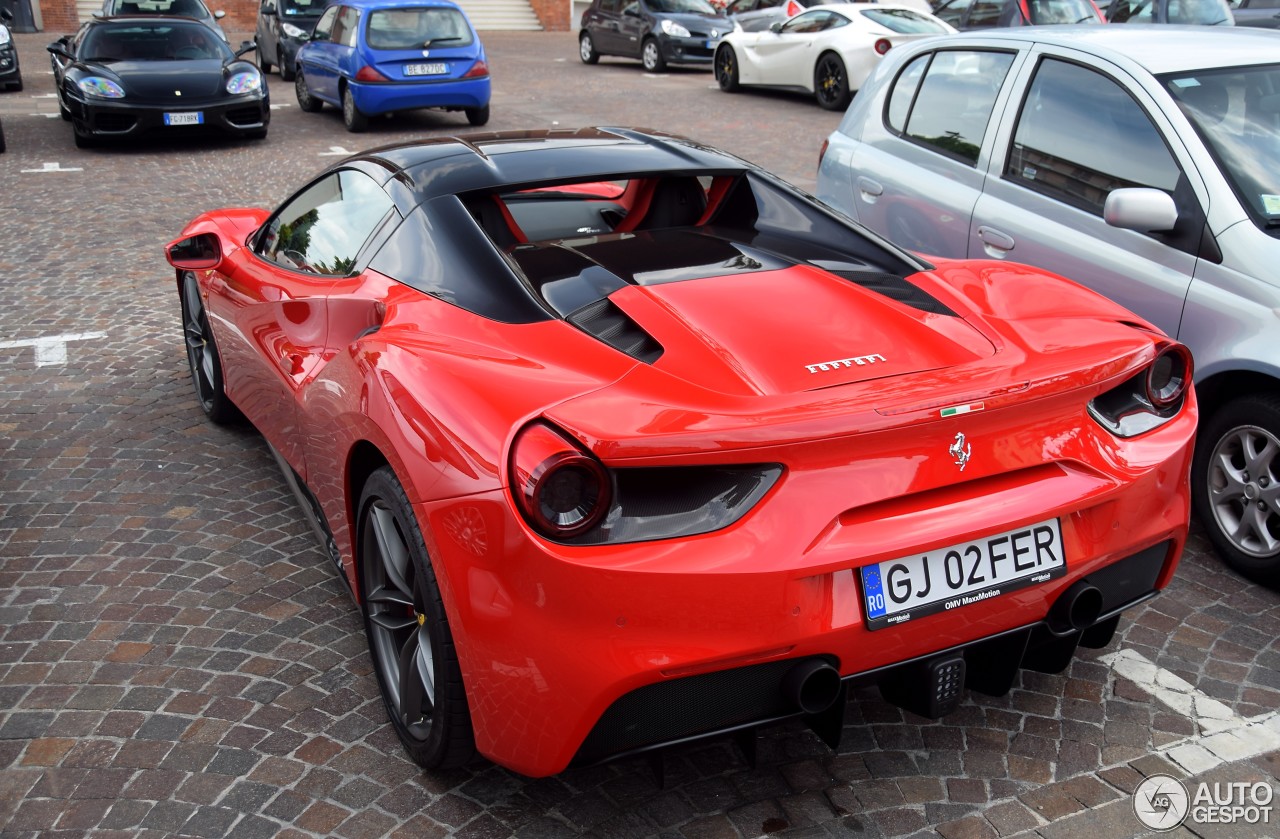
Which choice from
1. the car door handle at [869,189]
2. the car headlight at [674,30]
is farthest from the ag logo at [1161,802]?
the car headlight at [674,30]

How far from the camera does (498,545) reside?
2365 millimetres

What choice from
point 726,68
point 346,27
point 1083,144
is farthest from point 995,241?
point 726,68

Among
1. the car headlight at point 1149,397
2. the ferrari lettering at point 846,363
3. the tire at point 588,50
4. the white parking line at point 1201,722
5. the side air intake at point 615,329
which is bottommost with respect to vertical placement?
the tire at point 588,50

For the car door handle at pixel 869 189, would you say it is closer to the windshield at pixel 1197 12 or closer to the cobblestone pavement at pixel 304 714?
the cobblestone pavement at pixel 304 714

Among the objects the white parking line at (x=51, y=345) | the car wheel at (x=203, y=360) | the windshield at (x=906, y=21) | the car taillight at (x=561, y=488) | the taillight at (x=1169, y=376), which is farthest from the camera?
the windshield at (x=906, y=21)

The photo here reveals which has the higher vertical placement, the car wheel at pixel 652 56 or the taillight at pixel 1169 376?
the taillight at pixel 1169 376

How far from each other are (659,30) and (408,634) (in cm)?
1921

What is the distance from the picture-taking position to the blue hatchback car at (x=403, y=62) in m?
14.2

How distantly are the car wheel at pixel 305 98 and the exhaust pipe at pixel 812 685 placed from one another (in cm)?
1499

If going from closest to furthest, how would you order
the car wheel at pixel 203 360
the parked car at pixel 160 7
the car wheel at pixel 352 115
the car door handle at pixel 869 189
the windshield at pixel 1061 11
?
the car wheel at pixel 203 360 < the car door handle at pixel 869 189 < the car wheel at pixel 352 115 < the windshield at pixel 1061 11 < the parked car at pixel 160 7

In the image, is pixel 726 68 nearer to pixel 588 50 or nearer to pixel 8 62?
pixel 588 50

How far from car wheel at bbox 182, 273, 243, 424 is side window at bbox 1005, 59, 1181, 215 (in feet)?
11.0

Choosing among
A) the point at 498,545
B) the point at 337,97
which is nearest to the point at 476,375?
the point at 498,545

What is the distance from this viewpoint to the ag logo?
2.73m
